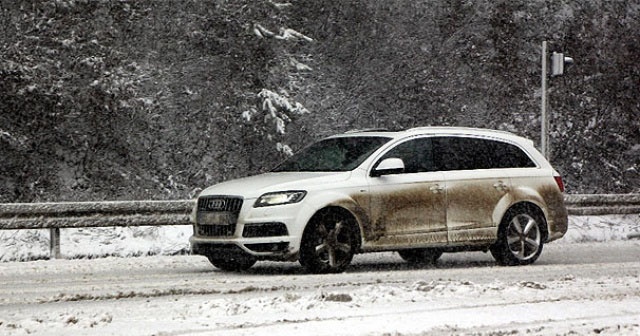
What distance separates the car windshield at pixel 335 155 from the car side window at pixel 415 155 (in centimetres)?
19

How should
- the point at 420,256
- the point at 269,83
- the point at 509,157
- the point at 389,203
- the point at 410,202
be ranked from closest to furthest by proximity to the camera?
the point at 389,203 → the point at 410,202 → the point at 509,157 → the point at 420,256 → the point at 269,83

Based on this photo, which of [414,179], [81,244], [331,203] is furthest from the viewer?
[81,244]

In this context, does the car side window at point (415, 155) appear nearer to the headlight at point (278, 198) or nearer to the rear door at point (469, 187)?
the rear door at point (469, 187)

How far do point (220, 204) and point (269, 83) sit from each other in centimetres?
1500

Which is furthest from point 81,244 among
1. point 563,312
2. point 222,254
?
point 563,312

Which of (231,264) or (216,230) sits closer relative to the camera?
(216,230)

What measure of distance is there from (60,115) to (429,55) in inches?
403

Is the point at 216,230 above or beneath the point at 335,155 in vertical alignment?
beneath

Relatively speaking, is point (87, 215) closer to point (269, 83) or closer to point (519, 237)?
point (519, 237)

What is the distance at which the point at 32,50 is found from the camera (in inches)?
992

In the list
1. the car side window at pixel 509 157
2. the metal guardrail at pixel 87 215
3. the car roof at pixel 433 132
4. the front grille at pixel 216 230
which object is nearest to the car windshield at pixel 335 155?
the car roof at pixel 433 132

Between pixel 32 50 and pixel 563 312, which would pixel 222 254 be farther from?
pixel 32 50

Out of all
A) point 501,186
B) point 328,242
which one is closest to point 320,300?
point 328,242

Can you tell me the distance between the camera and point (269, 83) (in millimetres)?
27016
